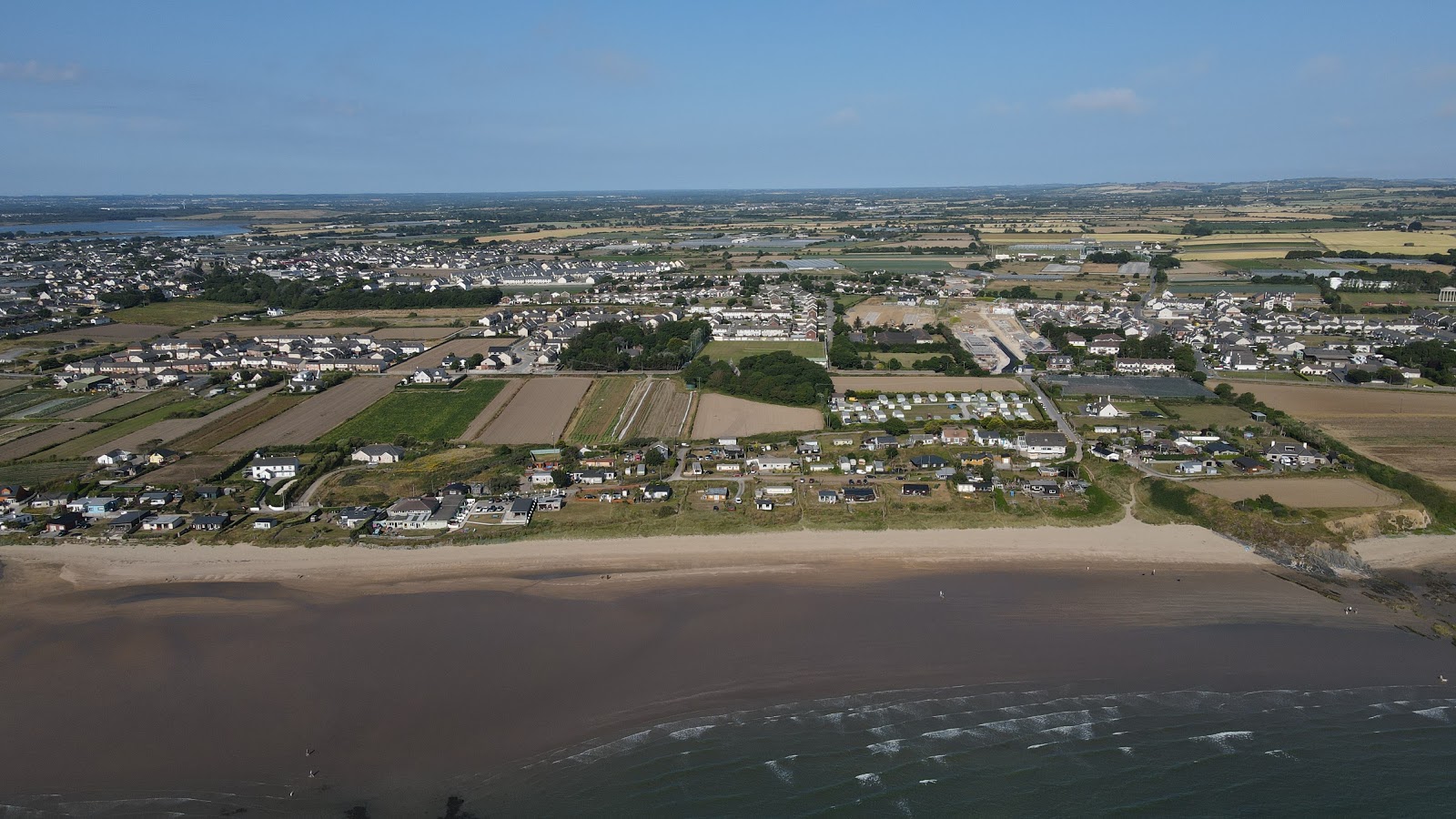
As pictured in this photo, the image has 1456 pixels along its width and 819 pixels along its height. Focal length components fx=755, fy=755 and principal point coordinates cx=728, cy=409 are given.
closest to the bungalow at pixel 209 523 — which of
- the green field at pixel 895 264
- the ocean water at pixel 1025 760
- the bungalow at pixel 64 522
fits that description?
the bungalow at pixel 64 522

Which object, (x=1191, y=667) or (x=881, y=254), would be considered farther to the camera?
(x=881, y=254)

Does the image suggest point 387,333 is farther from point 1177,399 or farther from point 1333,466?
point 1333,466

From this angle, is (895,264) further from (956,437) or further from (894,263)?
(956,437)

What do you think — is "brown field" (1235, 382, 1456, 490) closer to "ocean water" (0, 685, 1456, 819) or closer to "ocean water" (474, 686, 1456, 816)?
"ocean water" (474, 686, 1456, 816)

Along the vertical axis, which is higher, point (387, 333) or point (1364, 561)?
point (387, 333)

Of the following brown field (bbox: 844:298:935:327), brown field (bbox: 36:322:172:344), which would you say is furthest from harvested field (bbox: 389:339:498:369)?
brown field (bbox: 844:298:935:327)

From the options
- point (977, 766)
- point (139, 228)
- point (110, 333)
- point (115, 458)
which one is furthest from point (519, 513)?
point (139, 228)

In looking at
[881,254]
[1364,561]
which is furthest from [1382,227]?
[1364,561]
